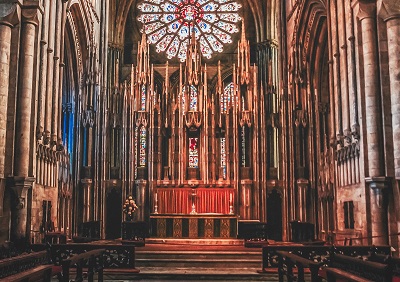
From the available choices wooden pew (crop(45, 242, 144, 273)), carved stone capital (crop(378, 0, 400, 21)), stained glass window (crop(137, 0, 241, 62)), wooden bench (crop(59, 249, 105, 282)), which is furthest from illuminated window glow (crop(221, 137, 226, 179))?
wooden bench (crop(59, 249, 105, 282))

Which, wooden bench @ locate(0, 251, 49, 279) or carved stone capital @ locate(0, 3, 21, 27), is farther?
carved stone capital @ locate(0, 3, 21, 27)

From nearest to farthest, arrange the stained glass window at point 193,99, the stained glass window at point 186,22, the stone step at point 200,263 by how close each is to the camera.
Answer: the stone step at point 200,263
the stained glass window at point 193,99
the stained glass window at point 186,22

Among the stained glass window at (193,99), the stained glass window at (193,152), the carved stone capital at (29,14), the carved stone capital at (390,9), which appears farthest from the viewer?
the stained glass window at (193,152)

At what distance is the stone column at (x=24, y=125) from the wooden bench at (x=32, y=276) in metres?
6.87

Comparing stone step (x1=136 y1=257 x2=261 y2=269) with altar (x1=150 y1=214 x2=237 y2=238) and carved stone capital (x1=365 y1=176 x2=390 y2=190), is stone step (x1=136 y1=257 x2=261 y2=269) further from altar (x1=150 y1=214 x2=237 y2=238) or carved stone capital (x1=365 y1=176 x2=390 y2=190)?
altar (x1=150 y1=214 x2=237 y2=238)

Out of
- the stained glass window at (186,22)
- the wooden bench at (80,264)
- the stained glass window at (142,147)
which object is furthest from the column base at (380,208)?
the stained glass window at (186,22)

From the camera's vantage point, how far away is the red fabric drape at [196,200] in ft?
96.8

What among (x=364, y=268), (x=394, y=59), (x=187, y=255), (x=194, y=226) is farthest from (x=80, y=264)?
(x=194, y=226)

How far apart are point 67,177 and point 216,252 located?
11.9 meters

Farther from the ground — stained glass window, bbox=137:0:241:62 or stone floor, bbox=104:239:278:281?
stained glass window, bbox=137:0:241:62

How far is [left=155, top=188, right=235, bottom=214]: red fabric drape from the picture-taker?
96.8 ft

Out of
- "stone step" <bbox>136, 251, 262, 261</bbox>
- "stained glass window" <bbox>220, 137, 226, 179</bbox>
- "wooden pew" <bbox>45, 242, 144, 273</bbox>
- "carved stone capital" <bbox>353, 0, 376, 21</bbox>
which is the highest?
"carved stone capital" <bbox>353, 0, 376, 21</bbox>

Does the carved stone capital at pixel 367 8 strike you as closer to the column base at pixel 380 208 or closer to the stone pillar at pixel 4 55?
Answer: the column base at pixel 380 208

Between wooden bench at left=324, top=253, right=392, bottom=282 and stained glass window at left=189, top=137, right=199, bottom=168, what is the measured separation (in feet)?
67.5
